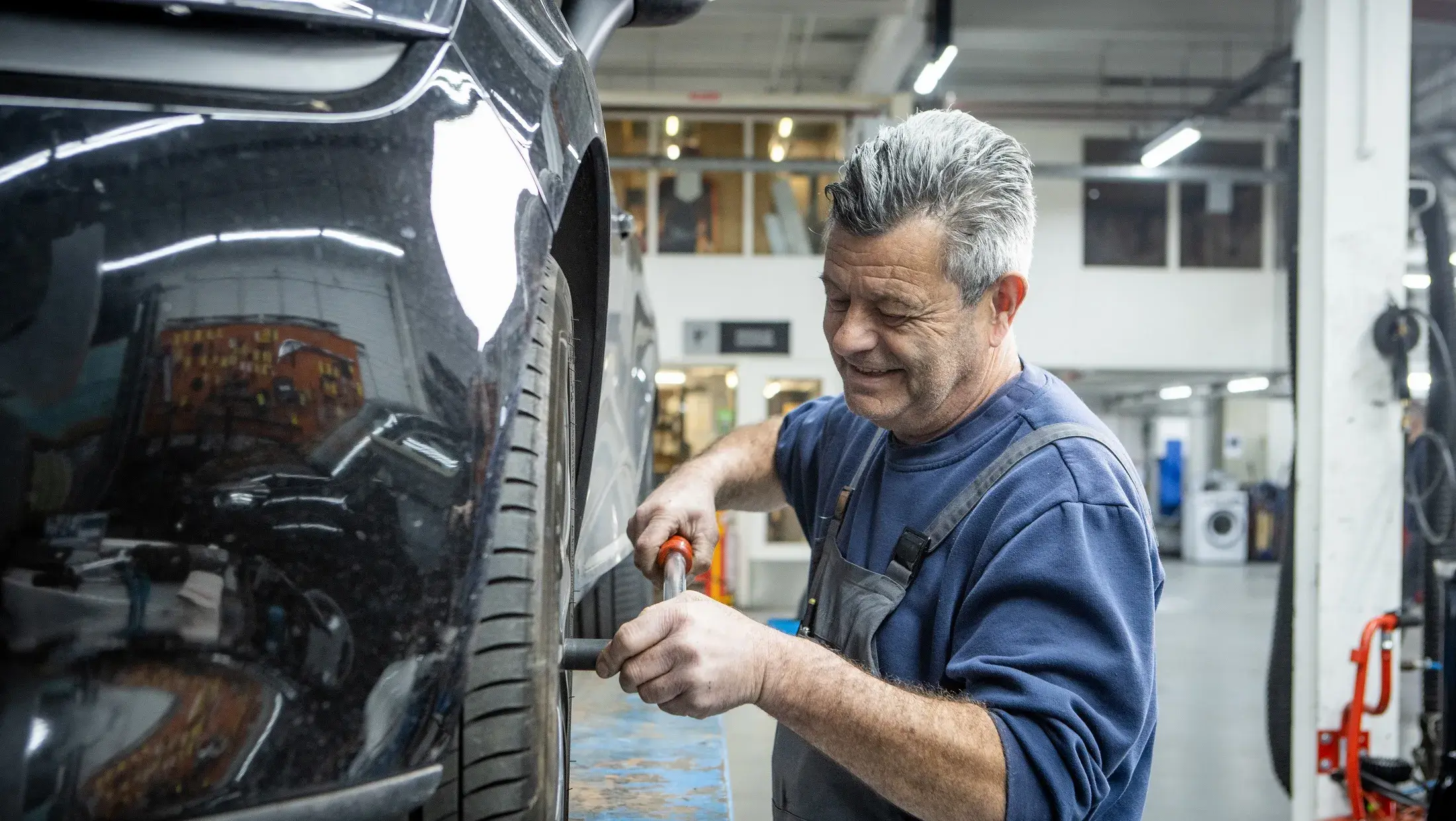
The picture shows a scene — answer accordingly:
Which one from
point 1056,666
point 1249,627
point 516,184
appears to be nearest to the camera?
point 516,184

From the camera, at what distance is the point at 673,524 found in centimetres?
164

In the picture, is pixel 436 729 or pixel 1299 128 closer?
pixel 436 729

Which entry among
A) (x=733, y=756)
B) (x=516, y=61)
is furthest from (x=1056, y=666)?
(x=733, y=756)

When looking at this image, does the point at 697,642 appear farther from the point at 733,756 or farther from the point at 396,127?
the point at 733,756

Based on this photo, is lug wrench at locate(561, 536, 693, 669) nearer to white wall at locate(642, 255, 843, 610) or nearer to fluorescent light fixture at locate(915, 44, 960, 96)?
fluorescent light fixture at locate(915, 44, 960, 96)

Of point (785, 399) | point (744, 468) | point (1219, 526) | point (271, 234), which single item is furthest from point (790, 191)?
point (271, 234)

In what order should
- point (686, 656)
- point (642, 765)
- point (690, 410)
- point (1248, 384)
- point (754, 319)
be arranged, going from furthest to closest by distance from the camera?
point (1248, 384) → point (754, 319) → point (690, 410) → point (642, 765) → point (686, 656)

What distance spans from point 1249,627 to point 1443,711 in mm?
7099

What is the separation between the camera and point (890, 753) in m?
1.16

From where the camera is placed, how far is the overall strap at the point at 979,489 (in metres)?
1.33

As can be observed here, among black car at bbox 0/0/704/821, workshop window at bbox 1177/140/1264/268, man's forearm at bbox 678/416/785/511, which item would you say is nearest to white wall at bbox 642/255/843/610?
workshop window at bbox 1177/140/1264/268

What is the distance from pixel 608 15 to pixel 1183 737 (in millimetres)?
5811

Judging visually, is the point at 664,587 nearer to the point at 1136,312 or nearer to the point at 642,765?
the point at 642,765

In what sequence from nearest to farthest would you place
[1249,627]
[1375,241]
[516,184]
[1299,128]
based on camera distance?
[516,184] < [1375,241] < [1299,128] < [1249,627]
